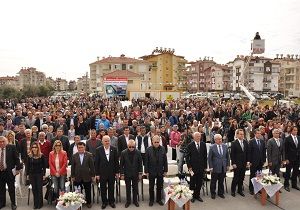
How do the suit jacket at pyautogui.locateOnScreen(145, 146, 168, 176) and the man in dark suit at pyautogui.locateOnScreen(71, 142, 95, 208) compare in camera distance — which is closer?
the man in dark suit at pyautogui.locateOnScreen(71, 142, 95, 208)

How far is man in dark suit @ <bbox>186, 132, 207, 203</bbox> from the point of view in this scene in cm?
874

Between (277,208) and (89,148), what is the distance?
207 inches

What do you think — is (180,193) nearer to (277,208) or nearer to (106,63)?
(277,208)

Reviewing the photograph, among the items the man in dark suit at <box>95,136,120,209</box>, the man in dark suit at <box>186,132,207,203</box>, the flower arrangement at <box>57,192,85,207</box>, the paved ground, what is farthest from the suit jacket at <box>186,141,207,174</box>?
the flower arrangement at <box>57,192,85,207</box>

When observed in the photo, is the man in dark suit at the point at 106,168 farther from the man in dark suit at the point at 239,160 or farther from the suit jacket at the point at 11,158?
the man in dark suit at the point at 239,160

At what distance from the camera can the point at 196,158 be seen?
8.74m

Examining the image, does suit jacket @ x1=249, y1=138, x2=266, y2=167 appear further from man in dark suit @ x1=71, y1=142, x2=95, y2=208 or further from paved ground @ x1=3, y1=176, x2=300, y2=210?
man in dark suit @ x1=71, y1=142, x2=95, y2=208

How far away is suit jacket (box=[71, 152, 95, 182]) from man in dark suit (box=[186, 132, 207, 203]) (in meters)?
2.47

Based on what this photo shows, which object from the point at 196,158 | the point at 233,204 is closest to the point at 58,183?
the point at 196,158

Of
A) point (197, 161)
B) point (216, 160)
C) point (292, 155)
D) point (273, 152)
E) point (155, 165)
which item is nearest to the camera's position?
point (155, 165)

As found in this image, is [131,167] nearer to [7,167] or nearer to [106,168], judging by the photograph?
[106,168]

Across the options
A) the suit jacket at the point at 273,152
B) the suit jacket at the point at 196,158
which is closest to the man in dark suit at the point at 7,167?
the suit jacket at the point at 196,158

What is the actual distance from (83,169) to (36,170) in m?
1.07

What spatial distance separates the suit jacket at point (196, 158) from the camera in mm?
8742
